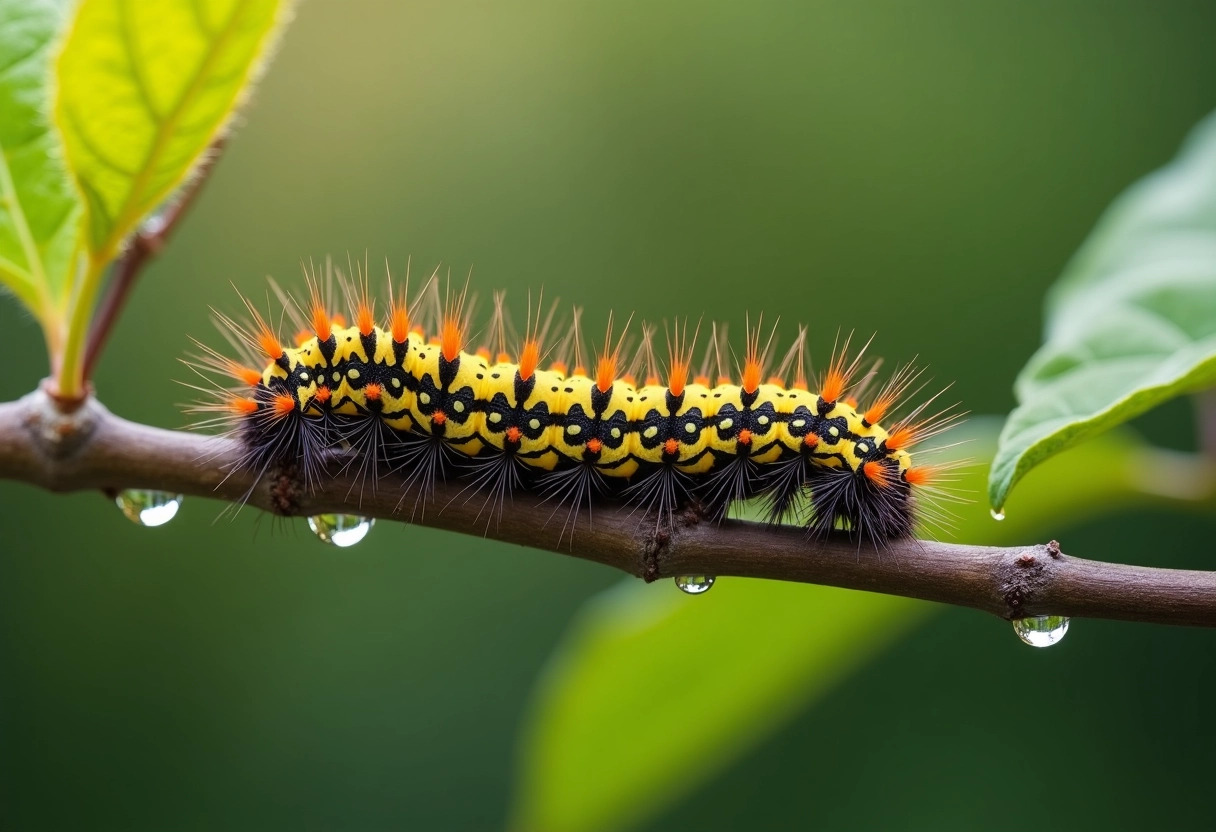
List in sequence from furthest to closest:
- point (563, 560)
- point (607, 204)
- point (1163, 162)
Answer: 1. point (607, 204)
2. point (1163, 162)
3. point (563, 560)

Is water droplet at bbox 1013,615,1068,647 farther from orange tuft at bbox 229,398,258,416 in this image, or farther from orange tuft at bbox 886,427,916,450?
orange tuft at bbox 229,398,258,416

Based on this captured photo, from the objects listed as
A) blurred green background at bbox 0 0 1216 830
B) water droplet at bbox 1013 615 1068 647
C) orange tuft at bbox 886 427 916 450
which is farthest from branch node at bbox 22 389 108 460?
blurred green background at bbox 0 0 1216 830

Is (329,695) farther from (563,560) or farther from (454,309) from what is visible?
(454,309)

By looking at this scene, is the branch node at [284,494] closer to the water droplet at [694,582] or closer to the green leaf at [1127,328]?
the water droplet at [694,582]

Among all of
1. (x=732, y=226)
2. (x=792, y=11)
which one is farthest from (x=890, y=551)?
(x=792, y=11)

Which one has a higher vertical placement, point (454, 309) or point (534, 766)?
point (454, 309)

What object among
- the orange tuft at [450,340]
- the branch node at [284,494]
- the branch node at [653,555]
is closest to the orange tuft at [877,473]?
the branch node at [653,555]

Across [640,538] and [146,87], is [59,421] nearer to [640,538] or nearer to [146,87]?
[146,87]
